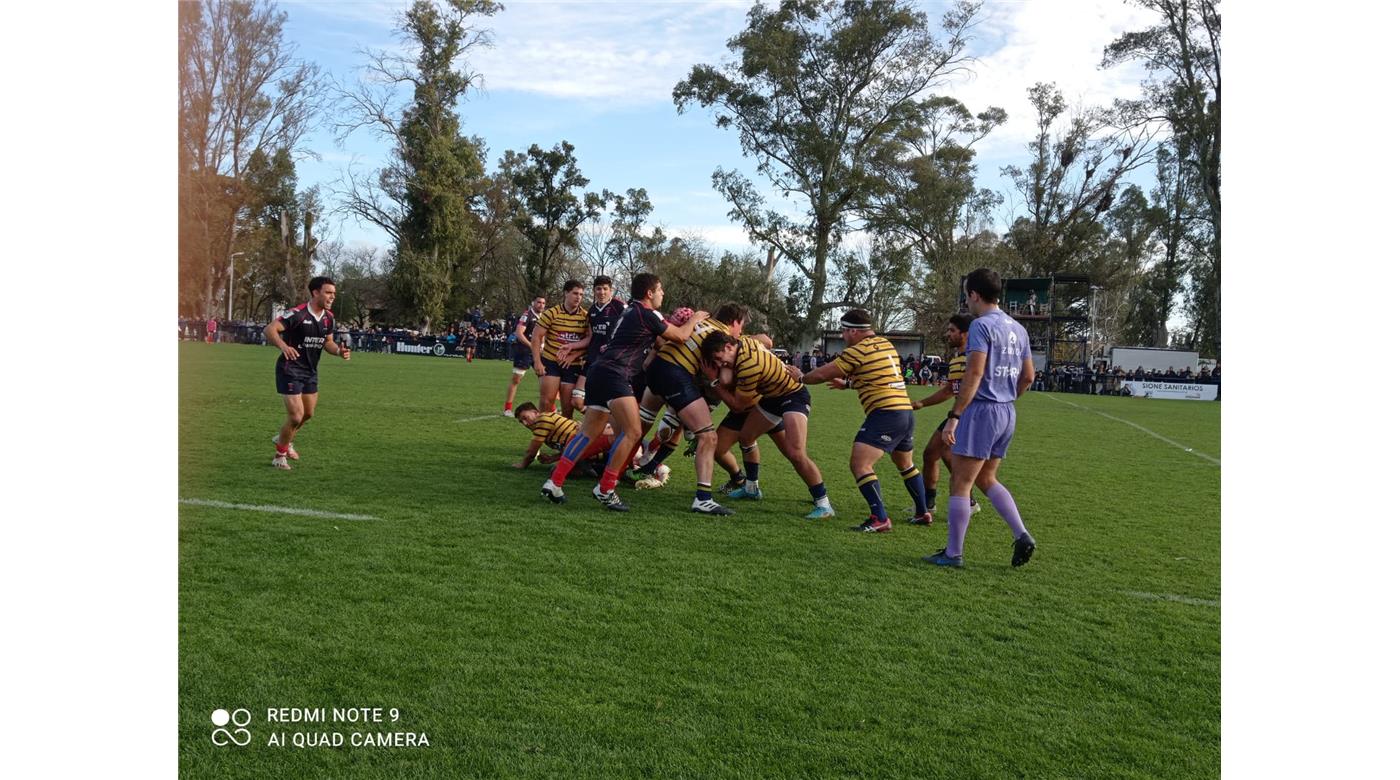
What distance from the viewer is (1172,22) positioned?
8312 millimetres

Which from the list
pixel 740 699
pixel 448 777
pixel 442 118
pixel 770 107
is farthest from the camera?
pixel 770 107

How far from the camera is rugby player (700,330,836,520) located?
6672 millimetres

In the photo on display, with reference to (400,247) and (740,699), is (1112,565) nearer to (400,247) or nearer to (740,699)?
(740,699)

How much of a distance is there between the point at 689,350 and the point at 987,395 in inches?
98.8

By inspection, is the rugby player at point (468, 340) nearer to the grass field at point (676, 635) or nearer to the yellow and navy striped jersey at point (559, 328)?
the yellow and navy striped jersey at point (559, 328)

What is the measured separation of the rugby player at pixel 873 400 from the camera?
629cm

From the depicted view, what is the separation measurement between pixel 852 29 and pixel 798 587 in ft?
62.7

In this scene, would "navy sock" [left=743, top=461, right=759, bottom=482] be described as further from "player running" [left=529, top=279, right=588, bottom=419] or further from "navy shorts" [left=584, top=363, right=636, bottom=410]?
"player running" [left=529, top=279, right=588, bottom=419]

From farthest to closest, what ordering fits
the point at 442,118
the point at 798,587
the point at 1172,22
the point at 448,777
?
the point at 442,118 < the point at 1172,22 < the point at 798,587 < the point at 448,777

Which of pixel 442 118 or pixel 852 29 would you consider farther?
pixel 852 29

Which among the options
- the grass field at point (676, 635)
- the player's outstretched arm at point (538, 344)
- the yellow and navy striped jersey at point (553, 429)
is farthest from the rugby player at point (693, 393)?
the player's outstretched arm at point (538, 344)

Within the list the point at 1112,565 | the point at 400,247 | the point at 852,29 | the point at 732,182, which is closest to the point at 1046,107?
the point at 1112,565

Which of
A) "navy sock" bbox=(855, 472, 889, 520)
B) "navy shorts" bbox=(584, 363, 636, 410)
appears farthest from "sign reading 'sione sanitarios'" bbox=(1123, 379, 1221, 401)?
"navy shorts" bbox=(584, 363, 636, 410)

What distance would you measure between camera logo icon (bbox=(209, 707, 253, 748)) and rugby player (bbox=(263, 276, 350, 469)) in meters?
4.67
